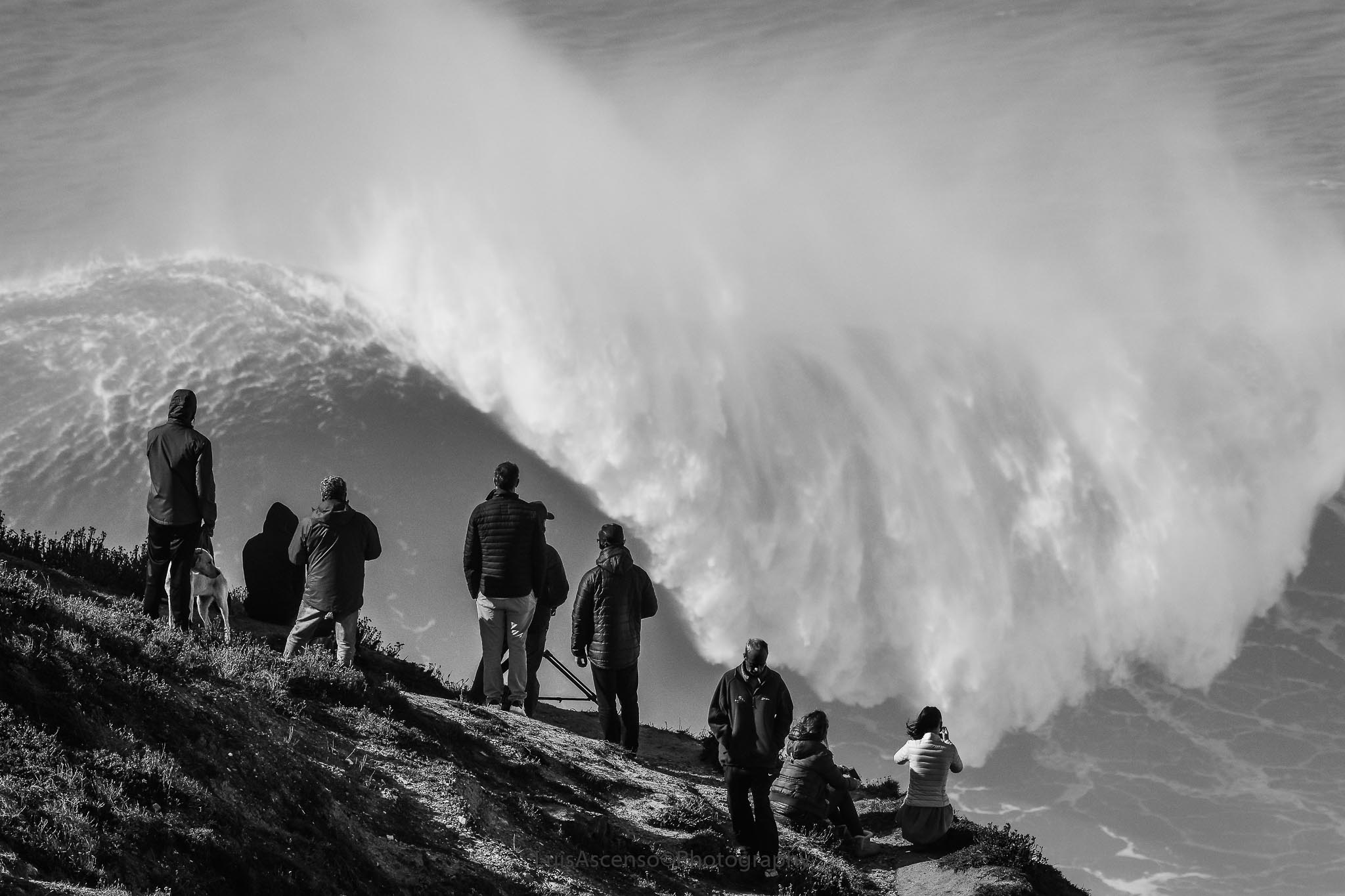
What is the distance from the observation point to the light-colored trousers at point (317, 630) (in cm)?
1095

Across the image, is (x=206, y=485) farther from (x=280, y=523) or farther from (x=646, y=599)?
(x=646, y=599)

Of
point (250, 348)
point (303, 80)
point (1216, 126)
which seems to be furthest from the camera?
point (303, 80)

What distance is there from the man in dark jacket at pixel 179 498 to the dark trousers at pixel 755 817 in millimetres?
3825

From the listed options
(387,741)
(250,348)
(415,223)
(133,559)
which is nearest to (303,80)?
(415,223)

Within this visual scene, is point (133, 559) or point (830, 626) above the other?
point (830, 626)

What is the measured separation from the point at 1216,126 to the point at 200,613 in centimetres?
5181

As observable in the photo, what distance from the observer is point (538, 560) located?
38.0 feet

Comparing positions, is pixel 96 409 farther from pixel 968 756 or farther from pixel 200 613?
pixel 200 613

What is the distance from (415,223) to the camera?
38031mm

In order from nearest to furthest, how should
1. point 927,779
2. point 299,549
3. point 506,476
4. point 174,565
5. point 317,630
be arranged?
point 174,565 → point 299,549 → point 317,630 → point 927,779 → point 506,476

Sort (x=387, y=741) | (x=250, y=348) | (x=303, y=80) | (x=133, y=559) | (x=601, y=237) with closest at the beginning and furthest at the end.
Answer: (x=387, y=741) < (x=133, y=559) < (x=250, y=348) < (x=601, y=237) < (x=303, y=80)

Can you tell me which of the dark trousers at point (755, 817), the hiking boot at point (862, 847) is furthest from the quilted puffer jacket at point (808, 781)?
the dark trousers at point (755, 817)

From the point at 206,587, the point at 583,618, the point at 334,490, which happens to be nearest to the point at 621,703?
the point at 583,618

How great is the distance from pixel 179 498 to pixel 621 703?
3.62 m
